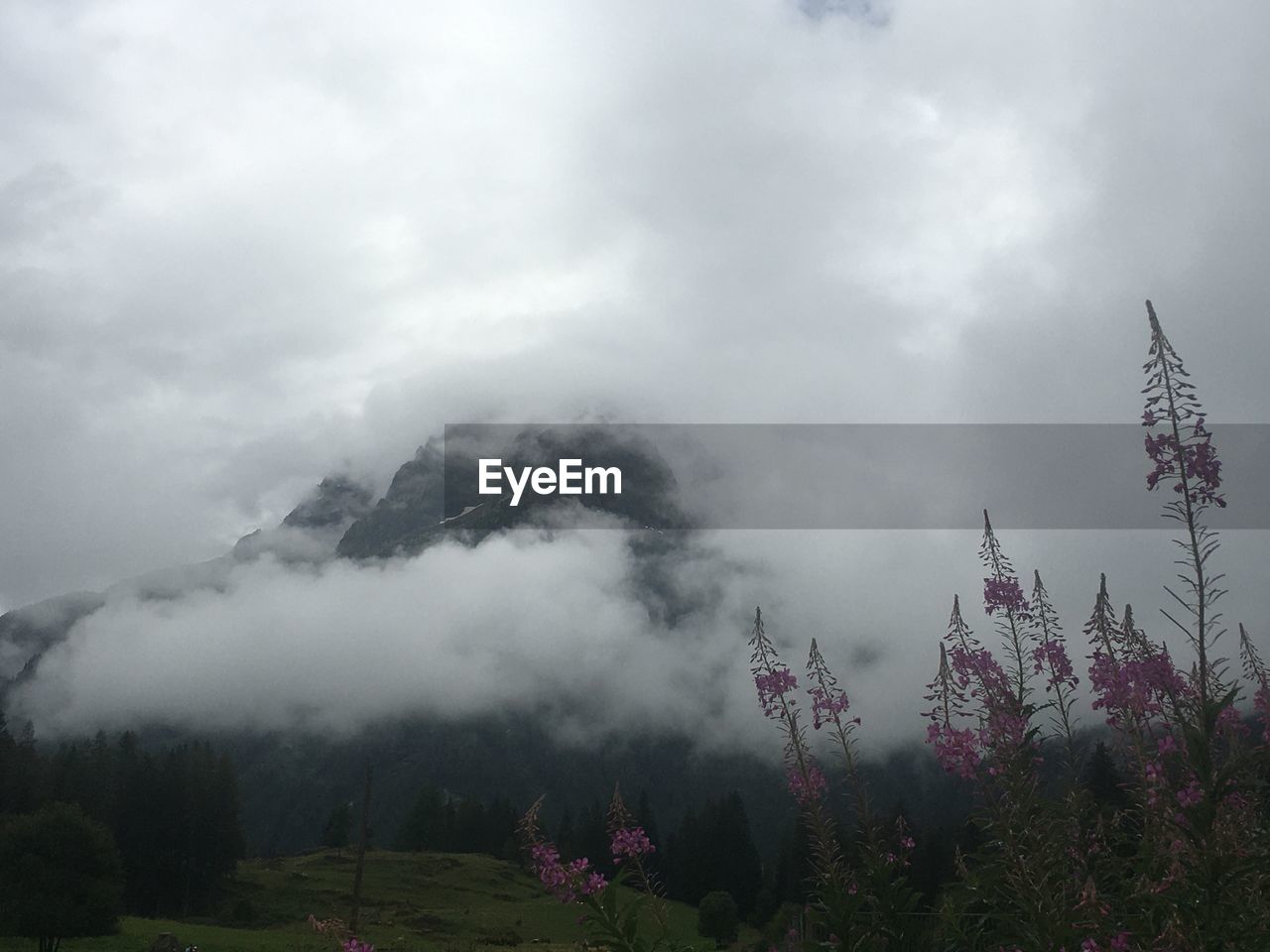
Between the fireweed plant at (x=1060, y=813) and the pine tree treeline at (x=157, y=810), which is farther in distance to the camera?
the pine tree treeline at (x=157, y=810)

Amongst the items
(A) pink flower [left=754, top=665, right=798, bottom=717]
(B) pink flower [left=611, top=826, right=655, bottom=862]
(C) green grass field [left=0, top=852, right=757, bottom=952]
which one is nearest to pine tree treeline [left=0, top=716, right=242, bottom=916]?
(C) green grass field [left=0, top=852, right=757, bottom=952]

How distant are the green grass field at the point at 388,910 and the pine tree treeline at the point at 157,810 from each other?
15.8 ft

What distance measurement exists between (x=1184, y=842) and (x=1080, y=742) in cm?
344

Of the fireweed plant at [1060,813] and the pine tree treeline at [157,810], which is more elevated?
the fireweed plant at [1060,813]

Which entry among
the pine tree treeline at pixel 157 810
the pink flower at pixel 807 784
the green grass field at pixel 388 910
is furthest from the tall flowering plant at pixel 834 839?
the pine tree treeline at pixel 157 810

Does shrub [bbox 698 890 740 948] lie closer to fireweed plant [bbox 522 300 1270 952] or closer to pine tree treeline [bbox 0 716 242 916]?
pine tree treeline [bbox 0 716 242 916]

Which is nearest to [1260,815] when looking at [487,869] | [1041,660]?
[1041,660]

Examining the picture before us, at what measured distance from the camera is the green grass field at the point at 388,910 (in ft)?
213

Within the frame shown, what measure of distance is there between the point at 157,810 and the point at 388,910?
42.0 meters

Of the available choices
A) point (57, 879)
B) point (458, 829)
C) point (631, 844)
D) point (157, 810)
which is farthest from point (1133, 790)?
point (458, 829)

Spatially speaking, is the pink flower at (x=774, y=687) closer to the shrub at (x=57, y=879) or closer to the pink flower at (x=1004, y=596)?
the pink flower at (x=1004, y=596)

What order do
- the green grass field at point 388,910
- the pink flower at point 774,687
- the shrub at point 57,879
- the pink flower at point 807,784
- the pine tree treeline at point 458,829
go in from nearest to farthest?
the pink flower at point 807,784 → the pink flower at point 774,687 → the shrub at point 57,879 → the green grass field at point 388,910 → the pine tree treeline at point 458,829

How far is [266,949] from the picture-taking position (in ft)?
203

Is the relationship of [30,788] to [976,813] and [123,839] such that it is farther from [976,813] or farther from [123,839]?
[976,813]
